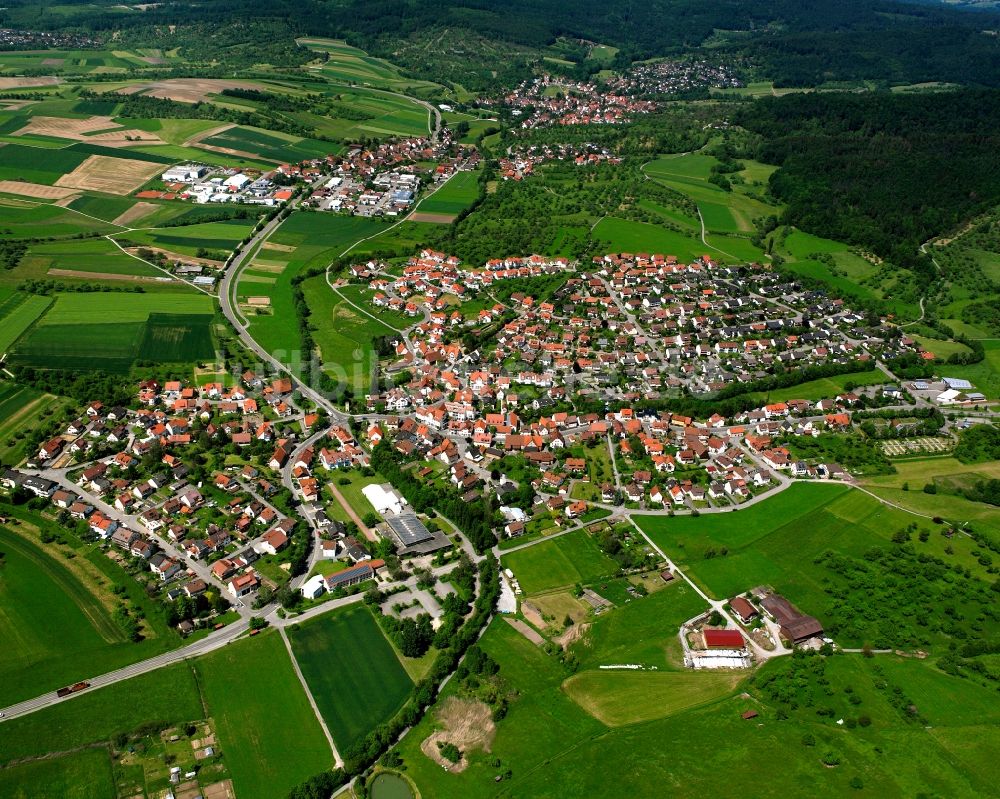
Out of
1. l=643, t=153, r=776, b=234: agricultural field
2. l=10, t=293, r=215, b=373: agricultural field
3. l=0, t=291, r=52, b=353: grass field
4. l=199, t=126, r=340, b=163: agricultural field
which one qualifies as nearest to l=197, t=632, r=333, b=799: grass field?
l=10, t=293, r=215, b=373: agricultural field

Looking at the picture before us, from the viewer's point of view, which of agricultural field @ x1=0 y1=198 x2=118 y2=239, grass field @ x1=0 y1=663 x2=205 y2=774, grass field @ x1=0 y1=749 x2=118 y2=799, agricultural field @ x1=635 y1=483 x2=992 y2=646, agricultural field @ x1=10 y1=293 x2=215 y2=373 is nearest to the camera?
grass field @ x1=0 y1=749 x2=118 y2=799

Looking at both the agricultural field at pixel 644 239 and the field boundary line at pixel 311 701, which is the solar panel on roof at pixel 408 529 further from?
the agricultural field at pixel 644 239

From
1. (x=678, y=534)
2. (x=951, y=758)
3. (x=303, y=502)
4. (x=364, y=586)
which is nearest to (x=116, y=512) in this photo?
(x=303, y=502)

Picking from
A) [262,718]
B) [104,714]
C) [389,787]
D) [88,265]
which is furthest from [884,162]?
[104,714]

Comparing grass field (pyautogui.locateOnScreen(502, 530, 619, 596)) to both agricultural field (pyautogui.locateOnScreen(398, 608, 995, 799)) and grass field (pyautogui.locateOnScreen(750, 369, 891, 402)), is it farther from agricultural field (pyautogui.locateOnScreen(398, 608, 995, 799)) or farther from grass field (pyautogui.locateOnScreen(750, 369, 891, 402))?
grass field (pyautogui.locateOnScreen(750, 369, 891, 402))

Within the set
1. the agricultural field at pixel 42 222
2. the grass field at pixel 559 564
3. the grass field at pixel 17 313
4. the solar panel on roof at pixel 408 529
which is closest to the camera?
the grass field at pixel 559 564

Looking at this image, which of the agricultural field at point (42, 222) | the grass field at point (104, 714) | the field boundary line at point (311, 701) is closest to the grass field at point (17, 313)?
the agricultural field at point (42, 222)
